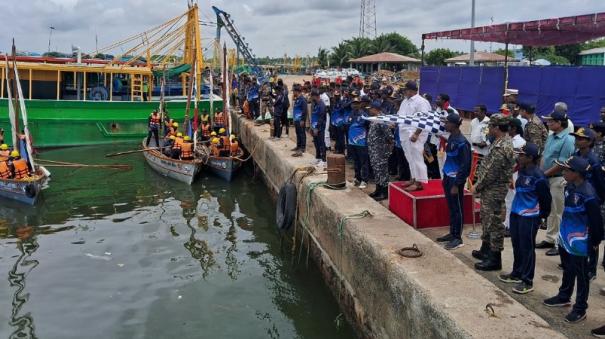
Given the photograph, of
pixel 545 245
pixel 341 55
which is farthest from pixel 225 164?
pixel 341 55

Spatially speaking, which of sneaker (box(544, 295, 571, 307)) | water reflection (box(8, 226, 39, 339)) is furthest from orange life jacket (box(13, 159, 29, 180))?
sneaker (box(544, 295, 571, 307))

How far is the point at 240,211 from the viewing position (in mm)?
12812

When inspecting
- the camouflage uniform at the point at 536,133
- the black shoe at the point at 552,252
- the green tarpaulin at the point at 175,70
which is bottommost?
the black shoe at the point at 552,252

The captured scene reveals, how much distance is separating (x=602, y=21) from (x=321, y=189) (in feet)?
28.9

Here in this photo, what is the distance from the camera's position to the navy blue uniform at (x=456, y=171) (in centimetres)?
568

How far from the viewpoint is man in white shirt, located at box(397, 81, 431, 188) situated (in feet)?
23.7

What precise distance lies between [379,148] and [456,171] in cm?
236

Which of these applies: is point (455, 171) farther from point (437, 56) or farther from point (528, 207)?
point (437, 56)

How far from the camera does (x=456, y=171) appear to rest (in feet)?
18.9

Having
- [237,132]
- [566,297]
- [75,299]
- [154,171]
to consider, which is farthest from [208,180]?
[566,297]

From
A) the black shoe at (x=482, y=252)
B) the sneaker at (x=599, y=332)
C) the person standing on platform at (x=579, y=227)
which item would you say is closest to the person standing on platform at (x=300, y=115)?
the black shoe at (x=482, y=252)

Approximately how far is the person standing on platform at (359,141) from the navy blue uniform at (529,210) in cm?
Result: 414

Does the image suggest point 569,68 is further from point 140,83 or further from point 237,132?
point 140,83

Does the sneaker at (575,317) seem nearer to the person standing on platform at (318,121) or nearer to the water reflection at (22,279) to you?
the water reflection at (22,279)
